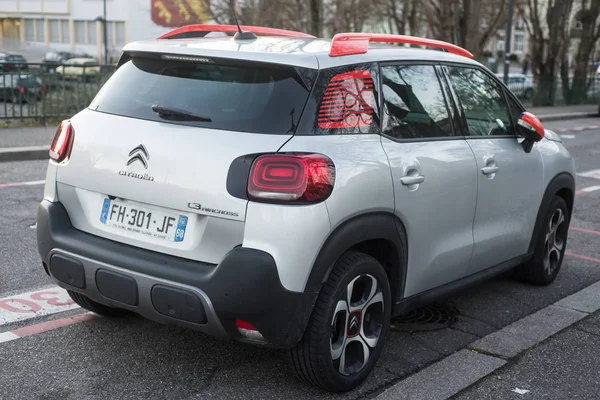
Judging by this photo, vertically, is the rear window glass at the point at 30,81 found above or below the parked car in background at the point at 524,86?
above

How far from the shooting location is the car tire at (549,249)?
552 cm

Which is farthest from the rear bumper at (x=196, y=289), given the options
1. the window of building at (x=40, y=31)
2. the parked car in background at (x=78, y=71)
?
the window of building at (x=40, y=31)

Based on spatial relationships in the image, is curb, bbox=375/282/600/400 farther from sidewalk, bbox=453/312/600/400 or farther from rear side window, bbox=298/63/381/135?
rear side window, bbox=298/63/381/135

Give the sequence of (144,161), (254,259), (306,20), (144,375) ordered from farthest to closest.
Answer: (306,20) → (144,375) → (144,161) → (254,259)

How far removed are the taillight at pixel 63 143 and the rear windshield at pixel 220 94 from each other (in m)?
0.19

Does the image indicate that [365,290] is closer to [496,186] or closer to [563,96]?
[496,186]

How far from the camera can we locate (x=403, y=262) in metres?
4.03

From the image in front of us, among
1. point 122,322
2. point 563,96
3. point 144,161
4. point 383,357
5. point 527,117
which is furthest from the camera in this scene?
point 563,96

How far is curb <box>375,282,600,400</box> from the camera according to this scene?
379 cm

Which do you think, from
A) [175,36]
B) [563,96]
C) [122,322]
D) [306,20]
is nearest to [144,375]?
[122,322]

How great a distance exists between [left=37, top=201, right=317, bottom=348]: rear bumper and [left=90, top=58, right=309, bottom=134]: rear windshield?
61cm

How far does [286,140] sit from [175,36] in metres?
1.45

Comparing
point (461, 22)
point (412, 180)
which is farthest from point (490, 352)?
point (461, 22)

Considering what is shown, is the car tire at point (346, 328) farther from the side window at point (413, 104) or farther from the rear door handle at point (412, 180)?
the side window at point (413, 104)
